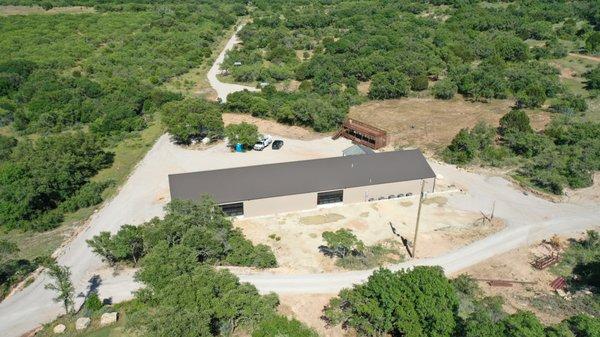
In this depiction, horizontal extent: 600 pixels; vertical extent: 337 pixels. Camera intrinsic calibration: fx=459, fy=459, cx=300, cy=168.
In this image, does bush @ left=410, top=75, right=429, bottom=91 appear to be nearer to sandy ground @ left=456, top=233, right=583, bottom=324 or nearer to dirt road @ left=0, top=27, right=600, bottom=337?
dirt road @ left=0, top=27, right=600, bottom=337

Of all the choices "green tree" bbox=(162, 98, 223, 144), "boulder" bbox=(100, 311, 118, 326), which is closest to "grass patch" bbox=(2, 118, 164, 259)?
"green tree" bbox=(162, 98, 223, 144)

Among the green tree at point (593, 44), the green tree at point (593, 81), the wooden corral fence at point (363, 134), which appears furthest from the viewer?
the green tree at point (593, 44)

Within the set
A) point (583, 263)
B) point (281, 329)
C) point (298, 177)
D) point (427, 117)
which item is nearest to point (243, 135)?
point (298, 177)

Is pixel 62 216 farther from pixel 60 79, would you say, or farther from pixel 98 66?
pixel 98 66

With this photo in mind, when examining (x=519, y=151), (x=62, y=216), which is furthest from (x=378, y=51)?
(x=62, y=216)

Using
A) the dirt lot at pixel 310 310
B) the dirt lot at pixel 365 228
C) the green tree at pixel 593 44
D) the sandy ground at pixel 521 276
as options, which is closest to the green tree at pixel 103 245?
the dirt lot at pixel 365 228

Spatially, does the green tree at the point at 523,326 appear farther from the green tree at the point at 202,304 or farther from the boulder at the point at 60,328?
the boulder at the point at 60,328

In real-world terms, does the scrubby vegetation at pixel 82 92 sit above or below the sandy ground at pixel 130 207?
above
